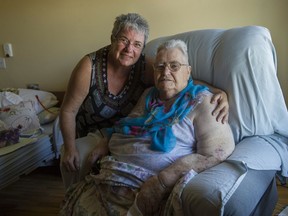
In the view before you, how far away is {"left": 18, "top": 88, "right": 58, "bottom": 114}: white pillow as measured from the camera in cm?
241

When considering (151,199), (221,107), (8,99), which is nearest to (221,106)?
(221,107)

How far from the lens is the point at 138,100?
1509mm

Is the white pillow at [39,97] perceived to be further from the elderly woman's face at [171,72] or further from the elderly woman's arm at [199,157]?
the elderly woman's arm at [199,157]

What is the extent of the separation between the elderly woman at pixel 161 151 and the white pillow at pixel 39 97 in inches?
51.7

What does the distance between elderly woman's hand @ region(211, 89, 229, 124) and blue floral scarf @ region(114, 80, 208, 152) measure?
0.07 m

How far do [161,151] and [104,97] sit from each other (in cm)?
51

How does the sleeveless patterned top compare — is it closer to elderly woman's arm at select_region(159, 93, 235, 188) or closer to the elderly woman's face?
the elderly woman's face

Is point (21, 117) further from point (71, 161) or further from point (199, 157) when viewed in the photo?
point (199, 157)

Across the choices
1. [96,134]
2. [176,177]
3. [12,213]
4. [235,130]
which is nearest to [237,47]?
[235,130]

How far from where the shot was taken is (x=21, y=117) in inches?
83.7

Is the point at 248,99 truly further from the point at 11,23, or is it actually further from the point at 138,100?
the point at 11,23

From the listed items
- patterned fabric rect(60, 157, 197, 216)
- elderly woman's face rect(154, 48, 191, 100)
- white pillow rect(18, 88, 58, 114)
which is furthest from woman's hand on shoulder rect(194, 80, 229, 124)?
white pillow rect(18, 88, 58, 114)

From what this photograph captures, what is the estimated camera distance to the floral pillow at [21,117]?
6.91 feet

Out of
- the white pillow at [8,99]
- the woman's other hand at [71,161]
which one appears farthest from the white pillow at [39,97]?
the woman's other hand at [71,161]
